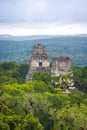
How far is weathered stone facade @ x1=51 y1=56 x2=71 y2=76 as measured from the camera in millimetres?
71812

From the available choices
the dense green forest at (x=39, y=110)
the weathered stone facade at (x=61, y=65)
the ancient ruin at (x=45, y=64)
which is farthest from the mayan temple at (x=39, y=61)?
the dense green forest at (x=39, y=110)

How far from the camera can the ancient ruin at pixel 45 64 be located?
71.9 m

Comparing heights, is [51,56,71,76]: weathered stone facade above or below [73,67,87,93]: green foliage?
above

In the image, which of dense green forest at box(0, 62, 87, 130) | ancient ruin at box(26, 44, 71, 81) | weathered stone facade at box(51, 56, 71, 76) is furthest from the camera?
ancient ruin at box(26, 44, 71, 81)

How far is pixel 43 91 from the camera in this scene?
59938mm

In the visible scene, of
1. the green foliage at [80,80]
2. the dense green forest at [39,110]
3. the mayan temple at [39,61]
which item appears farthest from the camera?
the mayan temple at [39,61]

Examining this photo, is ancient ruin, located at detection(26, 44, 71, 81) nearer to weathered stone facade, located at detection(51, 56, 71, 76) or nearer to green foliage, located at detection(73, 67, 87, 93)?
weathered stone facade, located at detection(51, 56, 71, 76)

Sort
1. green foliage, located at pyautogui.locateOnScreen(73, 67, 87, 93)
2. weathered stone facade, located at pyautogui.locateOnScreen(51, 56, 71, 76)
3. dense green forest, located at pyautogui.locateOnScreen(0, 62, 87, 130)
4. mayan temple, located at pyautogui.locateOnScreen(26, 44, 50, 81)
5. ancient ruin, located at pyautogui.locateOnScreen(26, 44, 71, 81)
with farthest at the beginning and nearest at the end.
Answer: mayan temple, located at pyautogui.locateOnScreen(26, 44, 50, 81)
ancient ruin, located at pyautogui.locateOnScreen(26, 44, 71, 81)
weathered stone facade, located at pyautogui.locateOnScreen(51, 56, 71, 76)
green foliage, located at pyautogui.locateOnScreen(73, 67, 87, 93)
dense green forest, located at pyautogui.locateOnScreen(0, 62, 87, 130)

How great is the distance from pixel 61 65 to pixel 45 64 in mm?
2497

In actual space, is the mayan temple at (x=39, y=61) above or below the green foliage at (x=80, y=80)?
above

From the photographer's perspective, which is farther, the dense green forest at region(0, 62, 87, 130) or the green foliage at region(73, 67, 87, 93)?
the green foliage at region(73, 67, 87, 93)

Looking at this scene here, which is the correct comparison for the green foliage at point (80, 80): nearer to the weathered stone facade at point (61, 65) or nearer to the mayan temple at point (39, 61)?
the weathered stone facade at point (61, 65)

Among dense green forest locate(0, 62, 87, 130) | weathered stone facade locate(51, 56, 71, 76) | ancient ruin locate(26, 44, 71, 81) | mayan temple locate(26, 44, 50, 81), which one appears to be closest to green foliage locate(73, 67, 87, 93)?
weathered stone facade locate(51, 56, 71, 76)

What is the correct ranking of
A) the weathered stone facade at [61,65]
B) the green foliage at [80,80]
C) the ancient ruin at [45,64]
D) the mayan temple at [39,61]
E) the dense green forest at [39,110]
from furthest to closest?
the mayan temple at [39,61], the ancient ruin at [45,64], the weathered stone facade at [61,65], the green foliage at [80,80], the dense green forest at [39,110]
